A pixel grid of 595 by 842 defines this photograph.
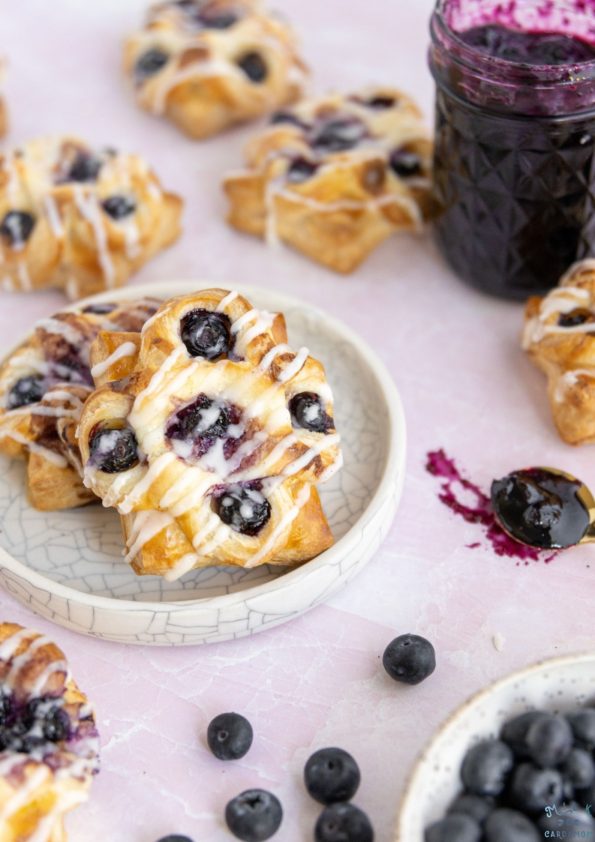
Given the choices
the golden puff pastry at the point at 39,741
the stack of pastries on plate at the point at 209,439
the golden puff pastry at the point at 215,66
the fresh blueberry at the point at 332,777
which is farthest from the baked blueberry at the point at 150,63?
the fresh blueberry at the point at 332,777

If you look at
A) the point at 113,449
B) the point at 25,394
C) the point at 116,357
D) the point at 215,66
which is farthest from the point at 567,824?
the point at 215,66

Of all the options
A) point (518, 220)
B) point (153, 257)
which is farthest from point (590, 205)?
point (153, 257)

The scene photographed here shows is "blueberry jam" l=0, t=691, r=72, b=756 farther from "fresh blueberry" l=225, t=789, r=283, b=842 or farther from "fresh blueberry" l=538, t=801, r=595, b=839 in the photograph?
"fresh blueberry" l=538, t=801, r=595, b=839

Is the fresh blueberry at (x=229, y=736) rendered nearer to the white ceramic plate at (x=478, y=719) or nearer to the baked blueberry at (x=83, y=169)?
the white ceramic plate at (x=478, y=719)

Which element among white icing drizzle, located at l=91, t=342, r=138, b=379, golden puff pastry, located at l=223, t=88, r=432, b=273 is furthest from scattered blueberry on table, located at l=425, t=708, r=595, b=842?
golden puff pastry, located at l=223, t=88, r=432, b=273

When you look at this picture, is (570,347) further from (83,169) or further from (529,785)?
(83,169)

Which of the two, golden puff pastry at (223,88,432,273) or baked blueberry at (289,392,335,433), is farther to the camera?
golden puff pastry at (223,88,432,273)
